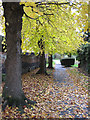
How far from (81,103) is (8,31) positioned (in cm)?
400

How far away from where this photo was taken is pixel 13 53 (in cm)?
420

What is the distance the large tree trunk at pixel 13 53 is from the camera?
412 cm

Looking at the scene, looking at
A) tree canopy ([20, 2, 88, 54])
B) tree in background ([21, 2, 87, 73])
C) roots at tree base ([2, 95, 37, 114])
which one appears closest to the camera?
roots at tree base ([2, 95, 37, 114])

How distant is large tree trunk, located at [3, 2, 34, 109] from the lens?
13.5 feet

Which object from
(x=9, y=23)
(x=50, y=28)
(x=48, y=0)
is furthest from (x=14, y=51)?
(x=50, y=28)

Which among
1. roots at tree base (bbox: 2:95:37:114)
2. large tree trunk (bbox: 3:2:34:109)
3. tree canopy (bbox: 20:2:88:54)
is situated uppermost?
tree canopy (bbox: 20:2:88:54)

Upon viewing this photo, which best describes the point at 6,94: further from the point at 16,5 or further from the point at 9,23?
the point at 16,5

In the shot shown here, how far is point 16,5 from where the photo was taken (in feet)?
13.4

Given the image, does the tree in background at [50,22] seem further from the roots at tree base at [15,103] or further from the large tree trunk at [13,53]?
the roots at tree base at [15,103]

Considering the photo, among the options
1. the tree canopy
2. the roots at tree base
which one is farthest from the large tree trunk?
the tree canopy

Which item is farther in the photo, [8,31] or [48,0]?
[48,0]

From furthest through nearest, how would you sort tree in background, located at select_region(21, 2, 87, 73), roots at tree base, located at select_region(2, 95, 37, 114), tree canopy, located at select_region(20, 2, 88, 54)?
A: tree in background, located at select_region(21, 2, 87, 73) < tree canopy, located at select_region(20, 2, 88, 54) < roots at tree base, located at select_region(2, 95, 37, 114)

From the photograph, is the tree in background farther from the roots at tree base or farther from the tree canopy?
the roots at tree base

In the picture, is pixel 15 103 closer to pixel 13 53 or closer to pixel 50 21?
pixel 13 53
